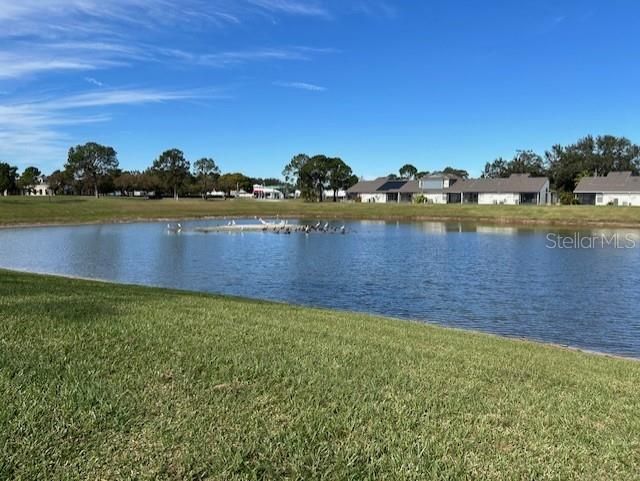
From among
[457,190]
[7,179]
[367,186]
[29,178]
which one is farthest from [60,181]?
[457,190]

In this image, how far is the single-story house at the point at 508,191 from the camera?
357 ft

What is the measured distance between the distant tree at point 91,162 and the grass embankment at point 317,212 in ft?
165

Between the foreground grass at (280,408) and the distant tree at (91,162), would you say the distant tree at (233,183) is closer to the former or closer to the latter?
the distant tree at (91,162)

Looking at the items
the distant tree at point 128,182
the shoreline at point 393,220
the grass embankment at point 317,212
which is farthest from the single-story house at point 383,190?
the distant tree at point 128,182

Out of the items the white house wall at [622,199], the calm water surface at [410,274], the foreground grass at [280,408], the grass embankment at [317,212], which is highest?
the white house wall at [622,199]

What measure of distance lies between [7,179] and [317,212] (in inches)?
3337

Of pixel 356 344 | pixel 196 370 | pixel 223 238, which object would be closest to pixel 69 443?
pixel 196 370

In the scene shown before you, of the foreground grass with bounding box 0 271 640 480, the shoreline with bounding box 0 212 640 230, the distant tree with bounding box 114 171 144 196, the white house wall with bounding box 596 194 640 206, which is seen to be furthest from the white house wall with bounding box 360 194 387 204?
the foreground grass with bounding box 0 271 640 480

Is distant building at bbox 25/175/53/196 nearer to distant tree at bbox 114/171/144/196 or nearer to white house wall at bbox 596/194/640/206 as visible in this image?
distant tree at bbox 114/171/144/196

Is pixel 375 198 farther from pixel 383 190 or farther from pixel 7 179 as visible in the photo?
pixel 7 179

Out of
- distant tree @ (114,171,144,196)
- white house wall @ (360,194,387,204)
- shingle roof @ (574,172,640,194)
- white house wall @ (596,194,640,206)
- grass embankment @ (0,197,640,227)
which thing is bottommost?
grass embankment @ (0,197,640,227)

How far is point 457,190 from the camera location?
116875 mm

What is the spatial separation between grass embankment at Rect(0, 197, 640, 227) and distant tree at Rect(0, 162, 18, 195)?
179 ft

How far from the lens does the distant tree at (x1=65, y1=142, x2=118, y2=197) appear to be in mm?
134875
